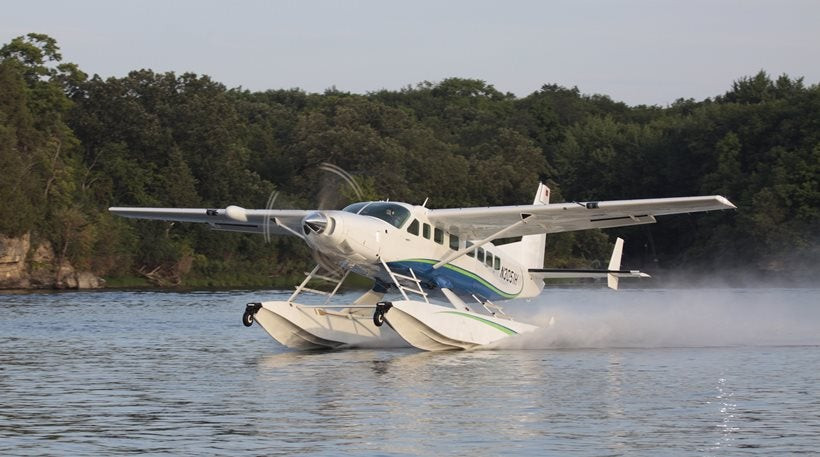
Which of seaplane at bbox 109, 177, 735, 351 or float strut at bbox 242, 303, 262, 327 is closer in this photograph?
seaplane at bbox 109, 177, 735, 351

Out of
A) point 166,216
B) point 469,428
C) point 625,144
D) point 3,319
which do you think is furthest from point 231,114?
point 469,428

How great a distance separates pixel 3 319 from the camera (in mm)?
31031

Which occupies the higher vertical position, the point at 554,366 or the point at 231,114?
the point at 231,114

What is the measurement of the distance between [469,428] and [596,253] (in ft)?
197

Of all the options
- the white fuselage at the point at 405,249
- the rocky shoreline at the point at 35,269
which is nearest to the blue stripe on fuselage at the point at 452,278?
the white fuselage at the point at 405,249

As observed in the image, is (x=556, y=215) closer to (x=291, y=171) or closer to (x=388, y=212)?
(x=388, y=212)

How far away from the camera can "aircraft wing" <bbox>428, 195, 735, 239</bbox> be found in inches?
849

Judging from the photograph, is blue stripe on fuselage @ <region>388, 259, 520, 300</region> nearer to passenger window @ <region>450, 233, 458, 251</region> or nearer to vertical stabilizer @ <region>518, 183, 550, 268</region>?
passenger window @ <region>450, 233, 458, 251</region>

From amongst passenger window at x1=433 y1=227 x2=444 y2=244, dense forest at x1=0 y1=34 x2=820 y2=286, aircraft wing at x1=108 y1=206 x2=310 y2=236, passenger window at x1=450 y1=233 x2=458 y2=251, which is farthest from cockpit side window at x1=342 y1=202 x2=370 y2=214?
dense forest at x1=0 y1=34 x2=820 y2=286

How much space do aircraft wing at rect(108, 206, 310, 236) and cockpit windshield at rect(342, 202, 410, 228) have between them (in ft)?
3.40

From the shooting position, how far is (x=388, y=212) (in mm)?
21641

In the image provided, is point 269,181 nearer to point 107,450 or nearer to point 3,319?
point 3,319

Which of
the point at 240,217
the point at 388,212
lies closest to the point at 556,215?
the point at 388,212

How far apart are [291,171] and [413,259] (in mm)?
48702
